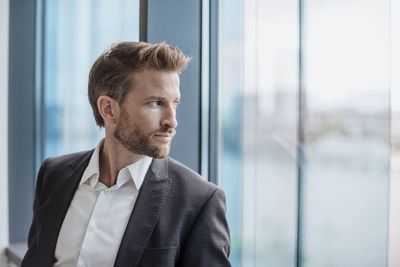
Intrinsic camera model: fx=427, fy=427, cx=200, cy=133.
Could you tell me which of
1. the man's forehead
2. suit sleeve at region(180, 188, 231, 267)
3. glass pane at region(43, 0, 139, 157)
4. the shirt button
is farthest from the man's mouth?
glass pane at region(43, 0, 139, 157)

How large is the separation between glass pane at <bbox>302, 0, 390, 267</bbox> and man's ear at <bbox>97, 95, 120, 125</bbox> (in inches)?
28.6

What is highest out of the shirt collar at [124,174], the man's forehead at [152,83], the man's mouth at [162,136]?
the man's forehead at [152,83]

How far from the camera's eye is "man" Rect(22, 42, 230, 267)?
1231mm

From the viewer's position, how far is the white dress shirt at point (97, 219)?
50.4 inches

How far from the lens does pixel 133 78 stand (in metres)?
1.27

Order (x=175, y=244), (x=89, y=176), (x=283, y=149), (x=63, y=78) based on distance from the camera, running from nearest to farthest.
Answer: (x=175, y=244), (x=89, y=176), (x=283, y=149), (x=63, y=78)

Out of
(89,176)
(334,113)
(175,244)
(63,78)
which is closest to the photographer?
(175,244)

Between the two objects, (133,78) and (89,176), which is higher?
(133,78)

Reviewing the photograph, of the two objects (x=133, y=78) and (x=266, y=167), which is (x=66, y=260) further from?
(x=266, y=167)

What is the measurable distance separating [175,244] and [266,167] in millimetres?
662

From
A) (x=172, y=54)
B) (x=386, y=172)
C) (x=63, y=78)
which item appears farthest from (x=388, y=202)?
(x=63, y=78)

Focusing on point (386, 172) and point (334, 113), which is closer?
point (386, 172)
